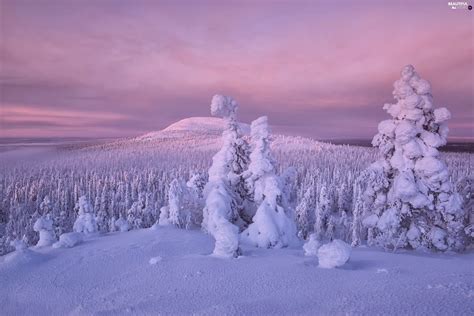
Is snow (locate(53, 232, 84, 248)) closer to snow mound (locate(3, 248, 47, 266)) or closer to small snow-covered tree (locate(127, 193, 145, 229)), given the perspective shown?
snow mound (locate(3, 248, 47, 266))

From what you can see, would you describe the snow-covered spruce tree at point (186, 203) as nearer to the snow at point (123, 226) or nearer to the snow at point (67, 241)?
the snow at point (123, 226)

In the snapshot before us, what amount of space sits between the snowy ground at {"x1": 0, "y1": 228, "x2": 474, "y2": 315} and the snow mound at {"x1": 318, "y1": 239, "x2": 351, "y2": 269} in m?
0.21

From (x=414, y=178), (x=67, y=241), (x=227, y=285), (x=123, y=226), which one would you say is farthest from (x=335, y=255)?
(x=123, y=226)

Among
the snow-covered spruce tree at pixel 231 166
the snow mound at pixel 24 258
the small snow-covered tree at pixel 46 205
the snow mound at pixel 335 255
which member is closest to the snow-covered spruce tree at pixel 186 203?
the snow-covered spruce tree at pixel 231 166

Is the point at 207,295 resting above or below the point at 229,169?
below

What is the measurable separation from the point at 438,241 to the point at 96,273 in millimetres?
16195

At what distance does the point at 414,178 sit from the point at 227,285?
1386cm

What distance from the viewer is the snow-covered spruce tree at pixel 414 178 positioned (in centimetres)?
1800

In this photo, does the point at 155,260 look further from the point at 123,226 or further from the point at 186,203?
the point at 123,226

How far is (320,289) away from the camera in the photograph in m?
7.39

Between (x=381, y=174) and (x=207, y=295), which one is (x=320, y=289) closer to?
(x=207, y=295)

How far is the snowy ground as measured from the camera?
668 centimetres

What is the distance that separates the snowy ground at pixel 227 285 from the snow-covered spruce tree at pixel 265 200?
212 inches

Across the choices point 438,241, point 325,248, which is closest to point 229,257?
Result: point 325,248
